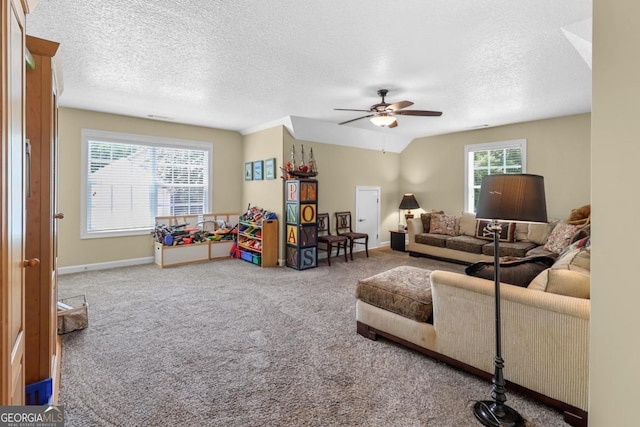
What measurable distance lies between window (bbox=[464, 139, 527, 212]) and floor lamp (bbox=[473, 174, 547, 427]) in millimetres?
4313

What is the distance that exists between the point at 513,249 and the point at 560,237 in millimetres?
669

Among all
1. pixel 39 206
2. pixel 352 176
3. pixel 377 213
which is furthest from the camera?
pixel 377 213

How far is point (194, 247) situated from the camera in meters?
5.80

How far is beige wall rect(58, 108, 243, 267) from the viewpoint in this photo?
493cm

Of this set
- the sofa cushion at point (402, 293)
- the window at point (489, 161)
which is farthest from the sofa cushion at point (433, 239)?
the sofa cushion at point (402, 293)

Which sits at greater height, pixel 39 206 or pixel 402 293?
pixel 39 206

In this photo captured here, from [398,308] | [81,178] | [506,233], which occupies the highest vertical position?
[81,178]

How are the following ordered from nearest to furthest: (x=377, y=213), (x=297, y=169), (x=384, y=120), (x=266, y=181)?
1. (x=384, y=120)
2. (x=297, y=169)
3. (x=266, y=181)
4. (x=377, y=213)

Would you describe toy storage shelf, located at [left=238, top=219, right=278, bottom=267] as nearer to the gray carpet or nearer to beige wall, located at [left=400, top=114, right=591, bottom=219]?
the gray carpet

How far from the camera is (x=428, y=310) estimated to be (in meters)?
2.43

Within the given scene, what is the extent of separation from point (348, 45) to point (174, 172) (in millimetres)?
4554

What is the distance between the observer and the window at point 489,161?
590cm

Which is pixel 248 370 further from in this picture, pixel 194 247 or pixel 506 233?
pixel 506 233

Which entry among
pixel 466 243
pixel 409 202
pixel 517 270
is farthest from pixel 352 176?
pixel 517 270
